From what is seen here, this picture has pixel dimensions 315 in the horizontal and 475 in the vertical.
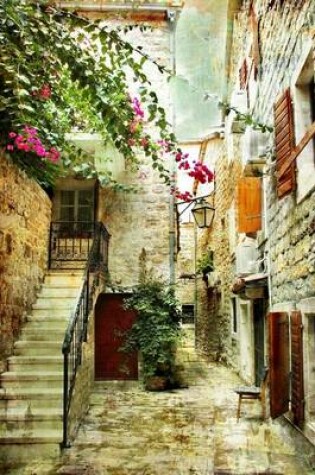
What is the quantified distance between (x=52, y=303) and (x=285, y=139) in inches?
187

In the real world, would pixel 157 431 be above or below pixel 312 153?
below

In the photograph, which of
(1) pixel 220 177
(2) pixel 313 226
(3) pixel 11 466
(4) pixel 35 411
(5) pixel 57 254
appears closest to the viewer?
(2) pixel 313 226

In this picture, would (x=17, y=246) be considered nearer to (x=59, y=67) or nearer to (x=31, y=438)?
(x=31, y=438)

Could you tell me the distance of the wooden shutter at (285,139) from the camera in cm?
464

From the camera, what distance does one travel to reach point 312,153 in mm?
4340

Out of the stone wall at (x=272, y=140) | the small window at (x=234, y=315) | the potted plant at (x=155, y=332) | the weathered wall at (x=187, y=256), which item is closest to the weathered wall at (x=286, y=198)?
the stone wall at (x=272, y=140)

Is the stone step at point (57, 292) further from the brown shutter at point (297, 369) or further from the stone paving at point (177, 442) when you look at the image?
the brown shutter at point (297, 369)

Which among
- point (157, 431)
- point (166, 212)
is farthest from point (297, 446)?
point (166, 212)

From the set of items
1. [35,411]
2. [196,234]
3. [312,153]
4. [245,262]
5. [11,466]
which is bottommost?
[11,466]

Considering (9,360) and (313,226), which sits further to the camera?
(9,360)

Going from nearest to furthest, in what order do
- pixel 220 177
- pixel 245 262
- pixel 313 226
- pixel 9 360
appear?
pixel 313 226 → pixel 9 360 → pixel 245 262 → pixel 220 177

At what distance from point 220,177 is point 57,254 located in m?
5.61

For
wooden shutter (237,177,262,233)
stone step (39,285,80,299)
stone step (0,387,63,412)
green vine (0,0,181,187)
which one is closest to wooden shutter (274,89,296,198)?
green vine (0,0,181,187)

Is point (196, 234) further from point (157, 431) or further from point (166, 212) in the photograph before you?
point (157, 431)
